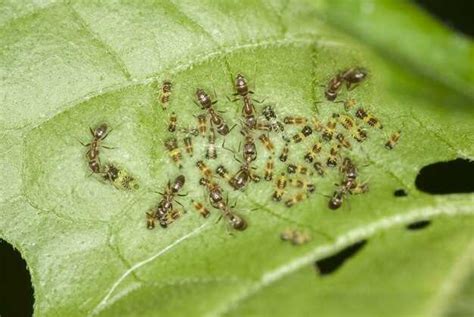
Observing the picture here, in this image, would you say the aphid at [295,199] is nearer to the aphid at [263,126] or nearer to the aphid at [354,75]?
the aphid at [263,126]

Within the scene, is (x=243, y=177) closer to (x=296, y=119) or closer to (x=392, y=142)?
(x=296, y=119)

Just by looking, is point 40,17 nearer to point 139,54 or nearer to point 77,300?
point 139,54

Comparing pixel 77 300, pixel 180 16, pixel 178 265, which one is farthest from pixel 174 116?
pixel 77 300

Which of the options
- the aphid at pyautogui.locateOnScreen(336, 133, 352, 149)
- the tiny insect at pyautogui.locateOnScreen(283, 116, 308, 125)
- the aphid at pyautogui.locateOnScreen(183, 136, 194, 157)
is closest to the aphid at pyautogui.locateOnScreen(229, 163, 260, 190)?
the aphid at pyautogui.locateOnScreen(183, 136, 194, 157)

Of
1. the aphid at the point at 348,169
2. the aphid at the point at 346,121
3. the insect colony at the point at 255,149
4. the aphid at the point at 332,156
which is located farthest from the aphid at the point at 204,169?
the aphid at the point at 346,121

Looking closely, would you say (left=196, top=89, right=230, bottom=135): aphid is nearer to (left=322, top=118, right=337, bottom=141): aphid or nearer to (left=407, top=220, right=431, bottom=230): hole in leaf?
(left=322, top=118, right=337, bottom=141): aphid

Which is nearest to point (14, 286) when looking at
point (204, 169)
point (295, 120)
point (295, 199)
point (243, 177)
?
point (204, 169)
